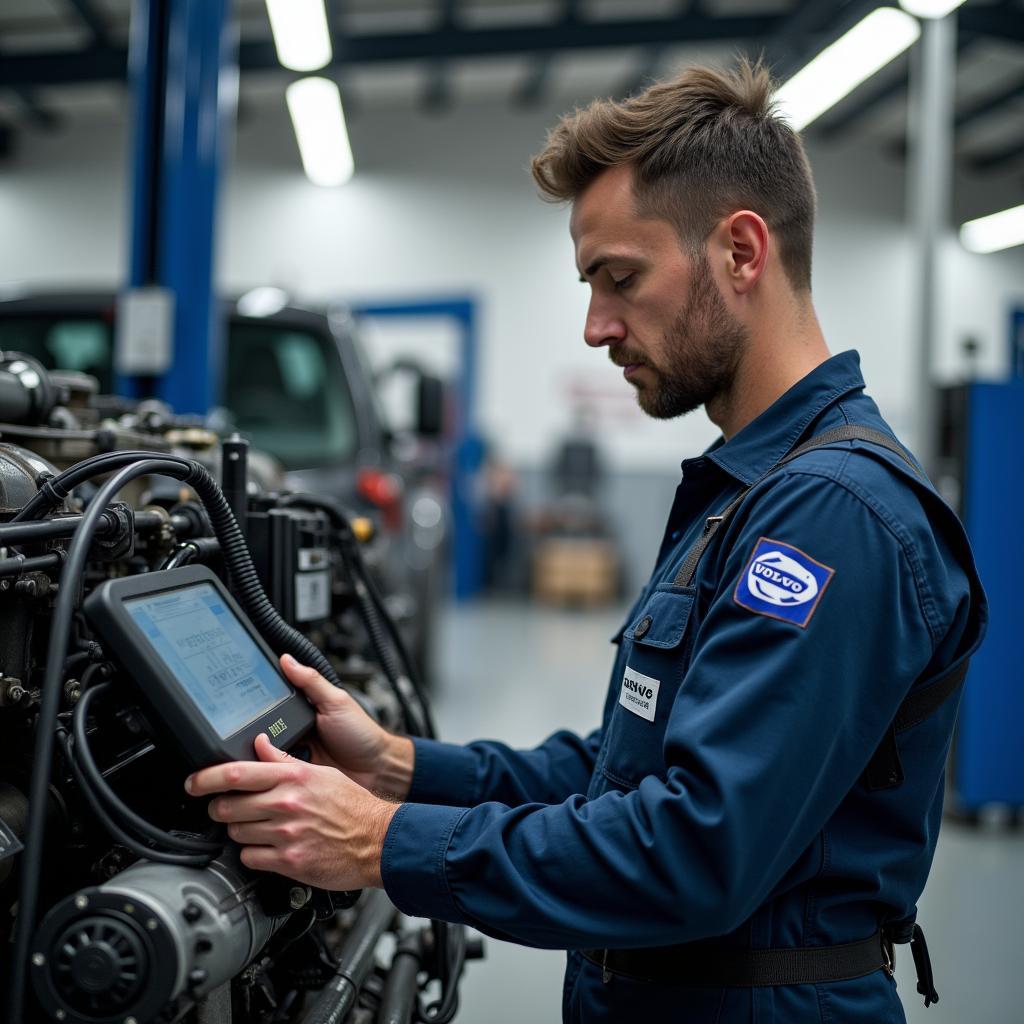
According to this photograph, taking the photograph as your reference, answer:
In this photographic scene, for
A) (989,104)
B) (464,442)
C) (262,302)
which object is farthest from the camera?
(464,442)

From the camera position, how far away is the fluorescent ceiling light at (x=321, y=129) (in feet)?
23.3

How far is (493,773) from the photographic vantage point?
136 centimetres

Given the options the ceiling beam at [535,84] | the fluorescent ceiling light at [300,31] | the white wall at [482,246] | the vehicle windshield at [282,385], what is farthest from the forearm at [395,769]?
the white wall at [482,246]

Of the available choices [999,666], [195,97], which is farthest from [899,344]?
[195,97]

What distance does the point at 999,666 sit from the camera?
344 centimetres

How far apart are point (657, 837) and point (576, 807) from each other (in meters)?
0.13

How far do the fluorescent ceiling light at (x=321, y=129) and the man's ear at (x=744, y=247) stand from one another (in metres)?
6.57

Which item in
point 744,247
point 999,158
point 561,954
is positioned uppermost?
point 999,158

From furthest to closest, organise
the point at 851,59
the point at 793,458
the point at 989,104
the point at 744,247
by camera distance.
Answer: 1. the point at 989,104
2. the point at 851,59
3. the point at 744,247
4. the point at 793,458

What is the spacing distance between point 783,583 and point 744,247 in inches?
17.4

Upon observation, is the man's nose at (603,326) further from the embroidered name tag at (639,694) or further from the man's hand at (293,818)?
the man's hand at (293,818)

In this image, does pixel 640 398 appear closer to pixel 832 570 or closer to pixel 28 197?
pixel 832 570

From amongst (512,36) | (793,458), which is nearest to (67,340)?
(793,458)

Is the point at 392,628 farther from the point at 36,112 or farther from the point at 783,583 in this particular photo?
the point at 36,112
